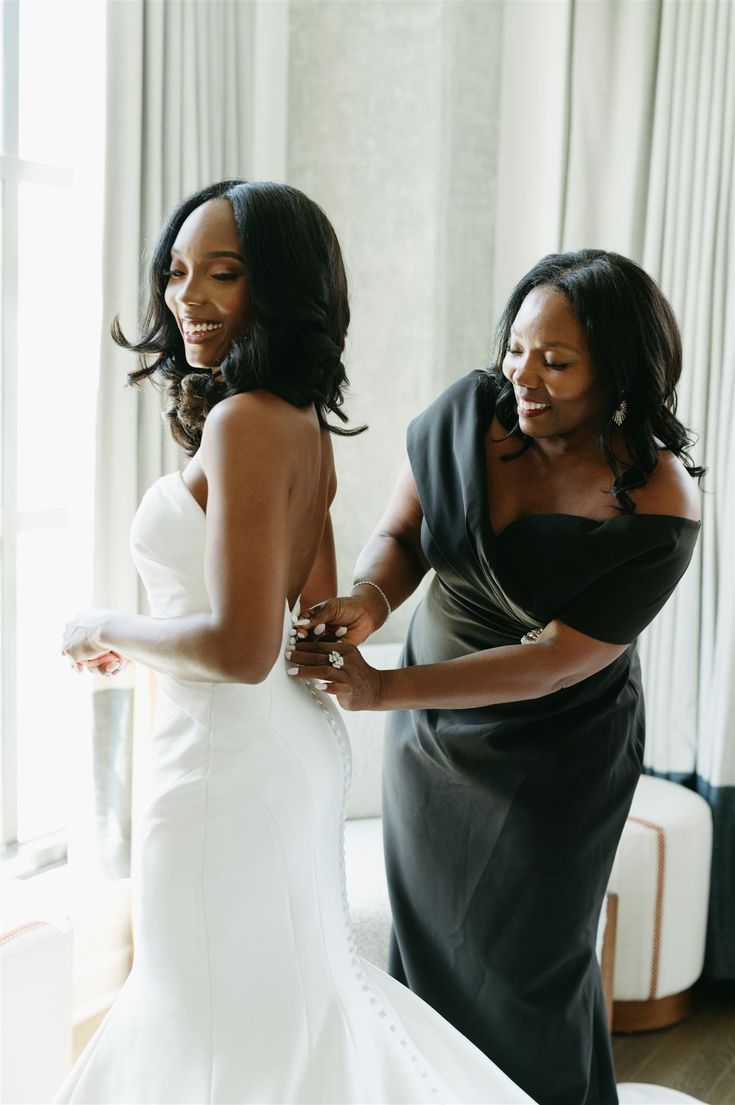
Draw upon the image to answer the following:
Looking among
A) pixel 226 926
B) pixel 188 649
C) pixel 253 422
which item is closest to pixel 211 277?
pixel 253 422

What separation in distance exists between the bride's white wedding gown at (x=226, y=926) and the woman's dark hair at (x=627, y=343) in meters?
0.67

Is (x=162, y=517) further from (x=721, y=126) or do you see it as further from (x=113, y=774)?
(x=721, y=126)

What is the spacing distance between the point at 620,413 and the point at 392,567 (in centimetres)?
53

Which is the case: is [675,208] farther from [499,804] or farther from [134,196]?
[499,804]

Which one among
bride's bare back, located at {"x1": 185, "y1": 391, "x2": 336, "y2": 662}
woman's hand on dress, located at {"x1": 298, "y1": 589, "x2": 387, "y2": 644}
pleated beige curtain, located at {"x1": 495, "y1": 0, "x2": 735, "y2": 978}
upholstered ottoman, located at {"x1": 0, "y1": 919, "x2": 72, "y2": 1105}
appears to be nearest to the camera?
bride's bare back, located at {"x1": 185, "y1": 391, "x2": 336, "y2": 662}

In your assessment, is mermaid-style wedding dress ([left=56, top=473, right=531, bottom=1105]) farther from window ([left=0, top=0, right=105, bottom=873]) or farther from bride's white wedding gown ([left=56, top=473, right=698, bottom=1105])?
window ([left=0, top=0, right=105, bottom=873])

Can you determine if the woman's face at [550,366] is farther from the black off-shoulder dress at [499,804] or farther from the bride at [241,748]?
the bride at [241,748]

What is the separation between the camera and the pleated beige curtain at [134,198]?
2.68m

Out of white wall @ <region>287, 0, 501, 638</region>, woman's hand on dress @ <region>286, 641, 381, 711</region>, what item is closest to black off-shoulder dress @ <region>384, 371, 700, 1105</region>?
woman's hand on dress @ <region>286, 641, 381, 711</region>

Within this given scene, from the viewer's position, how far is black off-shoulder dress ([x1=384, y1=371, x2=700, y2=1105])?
2.01 meters

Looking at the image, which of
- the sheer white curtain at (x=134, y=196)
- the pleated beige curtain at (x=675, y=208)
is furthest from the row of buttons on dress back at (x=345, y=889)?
the pleated beige curtain at (x=675, y=208)

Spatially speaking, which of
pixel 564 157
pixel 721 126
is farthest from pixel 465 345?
pixel 721 126

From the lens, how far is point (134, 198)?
2.71m

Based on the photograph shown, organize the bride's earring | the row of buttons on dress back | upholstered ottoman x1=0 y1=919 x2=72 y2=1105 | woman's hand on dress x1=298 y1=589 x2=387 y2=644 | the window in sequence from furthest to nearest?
the window → upholstered ottoman x1=0 y1=919 x2=72 y2=1105 → the bride's earring → woman's hand on dress x1=298 y1=589 x2=387 y2=644 → the row of buttons on dress back
